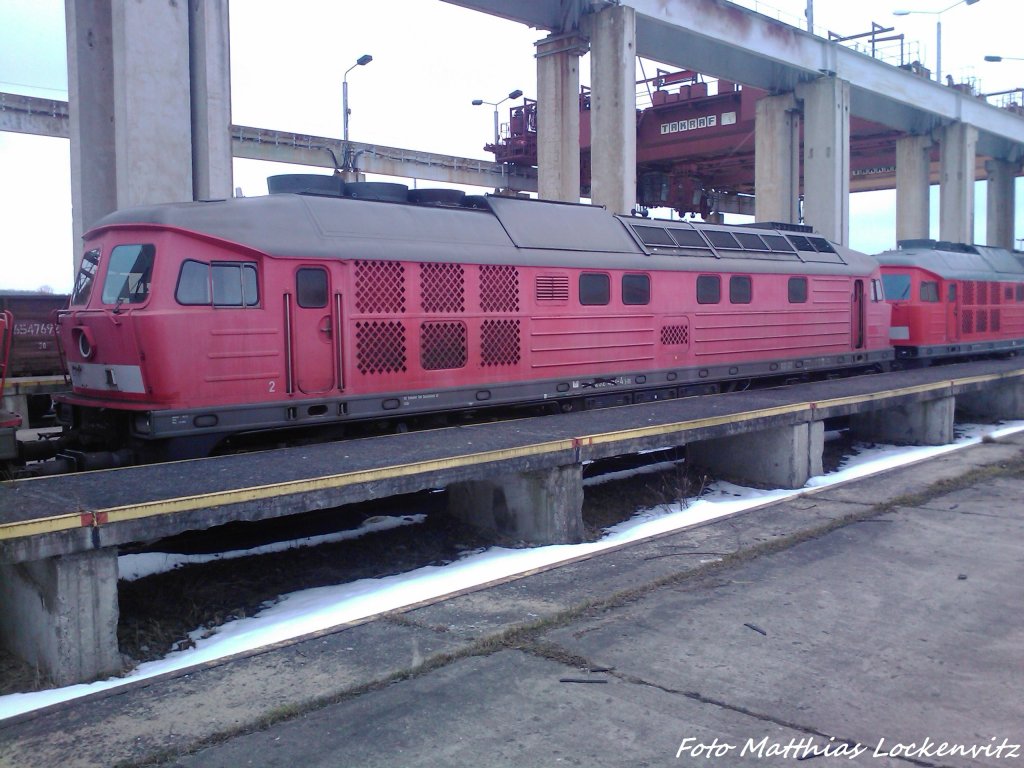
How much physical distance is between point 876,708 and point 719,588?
6.64 ft

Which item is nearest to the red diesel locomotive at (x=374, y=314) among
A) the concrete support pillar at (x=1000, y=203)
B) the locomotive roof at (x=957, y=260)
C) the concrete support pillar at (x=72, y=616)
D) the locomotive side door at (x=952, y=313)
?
the concrete support pillar at (x=72, y=616)

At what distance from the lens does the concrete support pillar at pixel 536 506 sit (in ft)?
25.5

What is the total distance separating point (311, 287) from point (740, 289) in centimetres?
764

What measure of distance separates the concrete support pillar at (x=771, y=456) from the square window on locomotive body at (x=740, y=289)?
3.78m

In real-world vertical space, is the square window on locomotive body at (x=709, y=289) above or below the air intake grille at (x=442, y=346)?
above

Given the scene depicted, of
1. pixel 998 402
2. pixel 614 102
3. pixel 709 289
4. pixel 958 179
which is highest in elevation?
pixel 958 179

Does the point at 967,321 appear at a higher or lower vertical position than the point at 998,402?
higher

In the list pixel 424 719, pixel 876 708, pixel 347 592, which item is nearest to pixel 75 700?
pixel 424 719

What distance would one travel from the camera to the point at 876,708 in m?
4.48

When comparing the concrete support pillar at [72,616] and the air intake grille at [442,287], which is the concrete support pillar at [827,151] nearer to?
the air intake grille at [442,287]

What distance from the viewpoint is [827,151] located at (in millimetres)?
27938

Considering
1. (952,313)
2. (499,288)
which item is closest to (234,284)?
(499,288)

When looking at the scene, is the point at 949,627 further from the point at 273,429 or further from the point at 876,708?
the point at 273,429

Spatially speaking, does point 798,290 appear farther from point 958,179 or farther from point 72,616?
point 958,179
